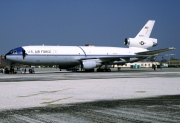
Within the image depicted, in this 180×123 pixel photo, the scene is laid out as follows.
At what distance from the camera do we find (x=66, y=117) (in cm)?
730

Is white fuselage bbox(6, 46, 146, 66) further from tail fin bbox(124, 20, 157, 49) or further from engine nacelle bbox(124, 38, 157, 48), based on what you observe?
tail fin bbox(124, 20, 157, 49)

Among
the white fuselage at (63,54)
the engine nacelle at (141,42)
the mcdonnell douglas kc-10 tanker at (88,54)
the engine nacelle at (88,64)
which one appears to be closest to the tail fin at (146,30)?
the mcdonnell douglas kc-10 tanker at (88,54)

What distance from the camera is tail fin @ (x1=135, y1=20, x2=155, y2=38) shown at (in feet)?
173

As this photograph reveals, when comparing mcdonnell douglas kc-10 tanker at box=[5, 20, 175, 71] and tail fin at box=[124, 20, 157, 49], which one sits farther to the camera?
tail fin at box=[124, 20, 157, 49]

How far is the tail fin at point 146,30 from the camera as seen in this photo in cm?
5262

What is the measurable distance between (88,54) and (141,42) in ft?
38.3

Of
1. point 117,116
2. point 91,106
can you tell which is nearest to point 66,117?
point 117,116

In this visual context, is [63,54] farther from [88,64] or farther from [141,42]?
[141,42]

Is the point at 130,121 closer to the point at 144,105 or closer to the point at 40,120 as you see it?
the point at 40,120

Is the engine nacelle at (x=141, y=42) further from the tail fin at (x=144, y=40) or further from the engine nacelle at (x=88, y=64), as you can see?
the engine nacelle at (x=88, y=64)

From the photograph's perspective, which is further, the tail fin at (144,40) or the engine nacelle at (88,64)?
the tail fin at (144,40)

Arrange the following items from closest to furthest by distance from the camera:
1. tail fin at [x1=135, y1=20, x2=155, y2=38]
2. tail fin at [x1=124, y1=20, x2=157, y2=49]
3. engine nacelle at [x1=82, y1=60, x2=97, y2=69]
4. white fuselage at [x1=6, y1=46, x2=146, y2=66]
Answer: white fuselage at [x1=6, y1=46, x2=146, y2=66] < engine nacelle at [x1=82, y1=60, x2=97, y2=69] < tail fin at [x1=124, y1=20, x2=157, y2=49] < tail fin at [x1=135, y1=20, x2=155, y2=38]

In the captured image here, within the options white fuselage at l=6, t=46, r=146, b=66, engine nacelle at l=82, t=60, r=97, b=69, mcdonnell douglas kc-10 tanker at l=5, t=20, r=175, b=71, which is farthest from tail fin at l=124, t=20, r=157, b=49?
engine nacelle at l=82, t=60, r=97, b=69

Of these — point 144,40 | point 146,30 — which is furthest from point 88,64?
point 146,30
